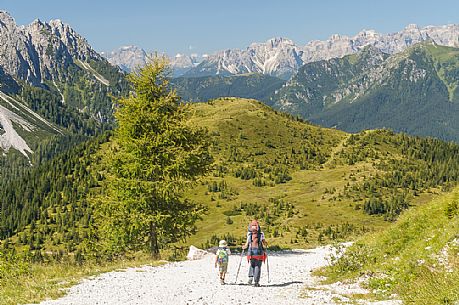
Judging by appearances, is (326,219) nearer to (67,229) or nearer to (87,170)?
(67,229)

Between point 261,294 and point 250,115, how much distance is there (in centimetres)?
14295

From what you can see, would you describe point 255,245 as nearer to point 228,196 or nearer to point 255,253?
point 255,253

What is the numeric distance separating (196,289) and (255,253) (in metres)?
3.44

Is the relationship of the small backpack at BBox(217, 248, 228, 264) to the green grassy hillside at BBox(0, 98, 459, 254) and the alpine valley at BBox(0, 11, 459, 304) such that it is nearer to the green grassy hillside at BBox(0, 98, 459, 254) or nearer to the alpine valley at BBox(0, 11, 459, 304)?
the alpine valley at BBox(0, 11, 459, 304)

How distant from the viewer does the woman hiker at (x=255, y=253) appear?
21328 millimetres

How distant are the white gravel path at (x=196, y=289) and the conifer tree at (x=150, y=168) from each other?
518cm

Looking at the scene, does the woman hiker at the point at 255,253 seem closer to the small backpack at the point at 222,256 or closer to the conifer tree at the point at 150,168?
the small backpack at the point at 222,256

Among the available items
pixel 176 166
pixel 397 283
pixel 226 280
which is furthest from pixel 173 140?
pixel 397 283

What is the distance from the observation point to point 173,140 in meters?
33.5

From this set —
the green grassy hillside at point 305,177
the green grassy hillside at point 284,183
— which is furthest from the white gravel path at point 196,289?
the green grassy hillside at point 284,183

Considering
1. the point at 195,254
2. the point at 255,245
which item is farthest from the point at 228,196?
the point at 255,245

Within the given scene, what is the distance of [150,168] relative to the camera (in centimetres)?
3175

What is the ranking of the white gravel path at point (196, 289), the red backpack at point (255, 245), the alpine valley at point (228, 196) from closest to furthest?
the white gravel path at point (196, 289) → the red backpack at point (255, 245) → the alpine valley at point (228, 196)

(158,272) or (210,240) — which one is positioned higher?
(158,272)
